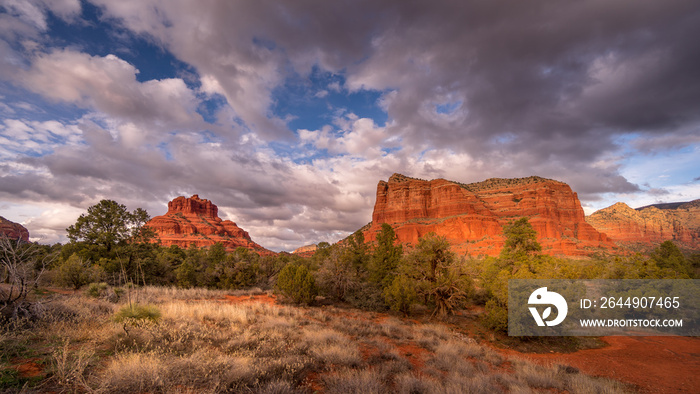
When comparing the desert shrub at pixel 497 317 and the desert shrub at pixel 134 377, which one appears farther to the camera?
the desert shrub at pixel 497 317

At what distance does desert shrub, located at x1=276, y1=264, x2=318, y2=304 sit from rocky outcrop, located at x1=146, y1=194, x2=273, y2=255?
4006 inches

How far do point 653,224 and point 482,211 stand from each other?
114 metres

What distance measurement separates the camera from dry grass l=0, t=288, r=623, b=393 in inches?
193

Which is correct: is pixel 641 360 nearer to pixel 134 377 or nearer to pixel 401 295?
pixel 401 295

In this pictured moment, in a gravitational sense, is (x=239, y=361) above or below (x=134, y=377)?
below

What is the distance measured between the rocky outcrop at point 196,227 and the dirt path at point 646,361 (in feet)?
370

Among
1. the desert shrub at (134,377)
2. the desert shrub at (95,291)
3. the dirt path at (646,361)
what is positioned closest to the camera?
the desert shrub at (134,377)

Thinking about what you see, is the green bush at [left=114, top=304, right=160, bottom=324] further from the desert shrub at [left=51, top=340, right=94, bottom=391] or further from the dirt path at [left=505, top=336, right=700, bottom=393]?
the dirt path at [left=505, top=336, right=700, bottom=393]

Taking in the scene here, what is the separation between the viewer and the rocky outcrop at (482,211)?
10244 cm

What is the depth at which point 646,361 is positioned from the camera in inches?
463

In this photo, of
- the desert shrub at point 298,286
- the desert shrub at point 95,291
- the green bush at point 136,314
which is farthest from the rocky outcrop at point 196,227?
the green bush at point 136,314

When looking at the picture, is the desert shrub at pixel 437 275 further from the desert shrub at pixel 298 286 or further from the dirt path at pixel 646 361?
the desert shrub at pixel 298 286

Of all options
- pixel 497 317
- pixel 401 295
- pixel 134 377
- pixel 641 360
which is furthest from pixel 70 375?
pixel 641 360

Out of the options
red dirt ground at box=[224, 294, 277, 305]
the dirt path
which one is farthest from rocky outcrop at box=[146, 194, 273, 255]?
the dirt path
